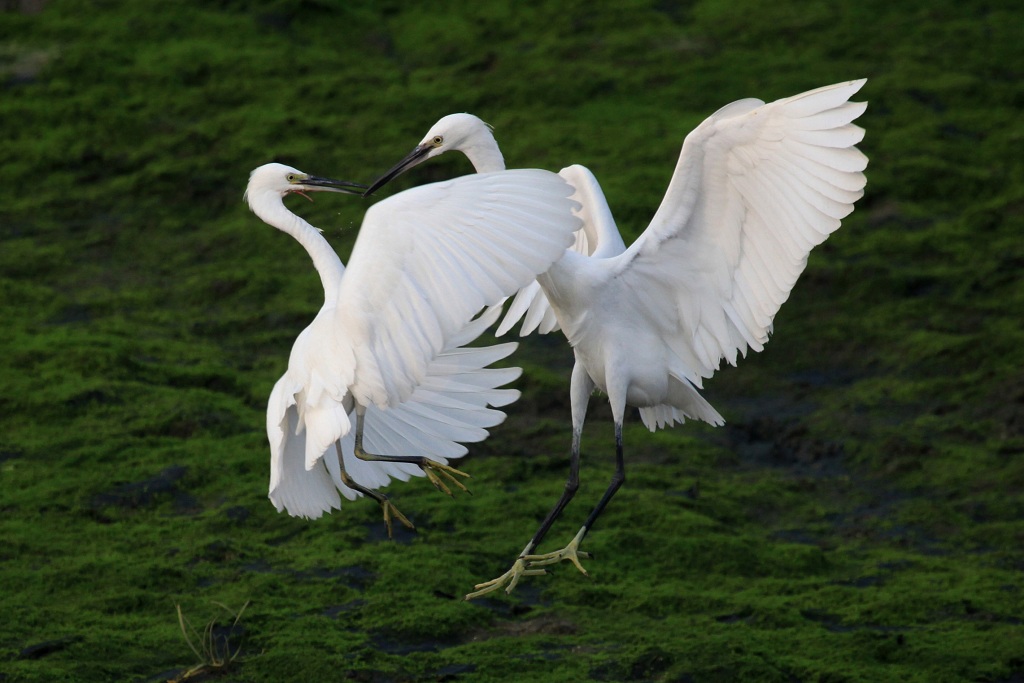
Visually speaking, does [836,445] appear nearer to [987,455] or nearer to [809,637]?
[987,455]

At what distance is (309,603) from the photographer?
7980 mm

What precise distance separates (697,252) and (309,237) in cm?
172

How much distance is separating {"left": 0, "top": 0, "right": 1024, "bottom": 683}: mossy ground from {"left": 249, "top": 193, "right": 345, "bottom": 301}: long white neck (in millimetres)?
2096

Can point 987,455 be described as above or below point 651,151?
below

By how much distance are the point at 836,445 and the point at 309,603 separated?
3.70m

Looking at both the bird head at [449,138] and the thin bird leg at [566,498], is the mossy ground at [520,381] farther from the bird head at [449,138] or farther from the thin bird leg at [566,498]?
the bird head at [449,138]

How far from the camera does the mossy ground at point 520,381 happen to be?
7.79m

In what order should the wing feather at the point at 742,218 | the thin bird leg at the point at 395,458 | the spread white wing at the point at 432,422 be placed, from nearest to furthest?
the wing feather at the point at 742,218, the thin bird leg at the point at 395,458, the spread white wing at the point at 432,422

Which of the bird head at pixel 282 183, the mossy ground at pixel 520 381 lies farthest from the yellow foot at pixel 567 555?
the bird head at pixel 282 183

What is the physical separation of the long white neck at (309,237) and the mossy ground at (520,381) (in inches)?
82.5

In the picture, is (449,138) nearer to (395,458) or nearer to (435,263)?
(435,263)

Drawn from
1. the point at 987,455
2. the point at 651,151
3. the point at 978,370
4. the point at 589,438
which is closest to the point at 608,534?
the point at 589,438

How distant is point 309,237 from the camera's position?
6.59 metres

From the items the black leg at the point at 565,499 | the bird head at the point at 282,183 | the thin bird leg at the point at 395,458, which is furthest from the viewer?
the bird head at the point at 282,183
